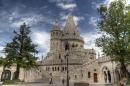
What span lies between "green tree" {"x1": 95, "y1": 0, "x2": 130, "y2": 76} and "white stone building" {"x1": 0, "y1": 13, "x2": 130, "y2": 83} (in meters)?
4.18

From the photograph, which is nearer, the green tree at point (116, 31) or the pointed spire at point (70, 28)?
the green tree at point (116, 31)

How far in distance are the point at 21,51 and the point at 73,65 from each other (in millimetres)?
22694

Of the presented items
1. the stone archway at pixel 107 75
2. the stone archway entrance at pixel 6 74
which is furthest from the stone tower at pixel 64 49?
the stone archway entrance at pixel 6 74

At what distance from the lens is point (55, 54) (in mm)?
52625

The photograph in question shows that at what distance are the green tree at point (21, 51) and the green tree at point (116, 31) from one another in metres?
11.7

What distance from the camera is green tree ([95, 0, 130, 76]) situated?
784 inches

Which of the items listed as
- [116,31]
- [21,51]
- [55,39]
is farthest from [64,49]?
[116,31]

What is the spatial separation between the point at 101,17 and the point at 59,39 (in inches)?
1516

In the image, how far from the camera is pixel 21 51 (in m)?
25.3

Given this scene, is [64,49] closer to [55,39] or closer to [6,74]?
[55,39]

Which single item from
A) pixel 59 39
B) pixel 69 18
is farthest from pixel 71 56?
pixel 69 18

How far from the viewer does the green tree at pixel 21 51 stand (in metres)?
23.9

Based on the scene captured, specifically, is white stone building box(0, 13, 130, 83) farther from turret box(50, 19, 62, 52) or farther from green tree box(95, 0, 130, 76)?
green tree box(95, 0, 130, 76)

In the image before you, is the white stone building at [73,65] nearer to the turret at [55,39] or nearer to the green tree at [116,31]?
the turret at [55,39]
